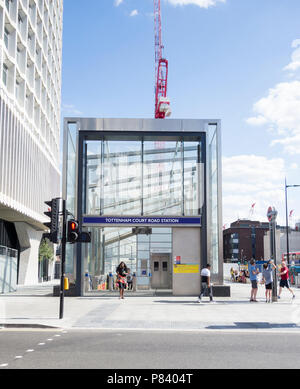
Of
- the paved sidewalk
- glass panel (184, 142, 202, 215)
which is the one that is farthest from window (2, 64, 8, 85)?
the paved sidewalk

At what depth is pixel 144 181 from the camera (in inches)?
879

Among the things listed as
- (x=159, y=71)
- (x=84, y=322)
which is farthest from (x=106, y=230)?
(x=159, y=71)

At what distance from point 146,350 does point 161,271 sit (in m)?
18.8

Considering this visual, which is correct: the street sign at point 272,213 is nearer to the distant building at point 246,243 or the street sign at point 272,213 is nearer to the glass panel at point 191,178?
Result: the glass panel at point 191,178

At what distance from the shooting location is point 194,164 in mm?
22719

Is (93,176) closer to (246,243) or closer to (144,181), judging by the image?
(144,181)

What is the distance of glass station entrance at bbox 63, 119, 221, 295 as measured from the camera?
71.1 feet

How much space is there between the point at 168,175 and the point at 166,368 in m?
15.8

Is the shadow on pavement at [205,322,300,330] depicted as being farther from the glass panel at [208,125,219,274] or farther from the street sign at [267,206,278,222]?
the glass panel at [208,125,219,274]

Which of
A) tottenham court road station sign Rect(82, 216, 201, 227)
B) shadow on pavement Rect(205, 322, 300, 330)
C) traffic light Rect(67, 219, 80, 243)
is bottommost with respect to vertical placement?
shadow on pavement Rect(205, 322, 300, 330)

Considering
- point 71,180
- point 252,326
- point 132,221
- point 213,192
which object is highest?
point 71,180

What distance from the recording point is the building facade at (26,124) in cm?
3052

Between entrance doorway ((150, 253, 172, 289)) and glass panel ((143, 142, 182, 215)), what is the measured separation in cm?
615

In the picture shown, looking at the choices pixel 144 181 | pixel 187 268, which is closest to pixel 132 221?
pixel 144 181
